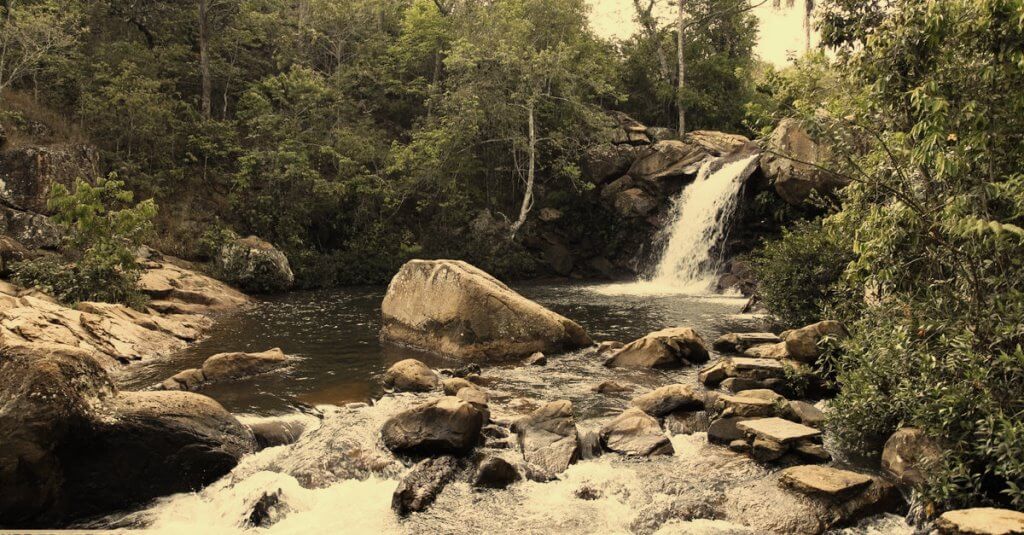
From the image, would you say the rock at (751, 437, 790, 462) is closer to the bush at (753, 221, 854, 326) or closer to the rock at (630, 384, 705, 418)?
the rock at (630, 384, 705, 418)

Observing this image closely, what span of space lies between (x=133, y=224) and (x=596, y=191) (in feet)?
63.7

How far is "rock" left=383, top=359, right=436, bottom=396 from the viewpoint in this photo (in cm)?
1192

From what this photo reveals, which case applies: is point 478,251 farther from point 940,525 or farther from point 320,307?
point 940,525

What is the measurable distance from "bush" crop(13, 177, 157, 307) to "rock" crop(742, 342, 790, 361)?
15039mm

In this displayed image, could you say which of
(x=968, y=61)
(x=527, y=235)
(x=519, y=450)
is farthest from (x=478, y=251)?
(x=968, y=61)

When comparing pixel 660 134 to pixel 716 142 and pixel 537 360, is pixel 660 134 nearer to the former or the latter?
pixel 716 142

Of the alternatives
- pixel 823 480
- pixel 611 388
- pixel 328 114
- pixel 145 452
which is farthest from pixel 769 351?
pixel 328 114

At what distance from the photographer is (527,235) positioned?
101 ft

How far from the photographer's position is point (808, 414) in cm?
953

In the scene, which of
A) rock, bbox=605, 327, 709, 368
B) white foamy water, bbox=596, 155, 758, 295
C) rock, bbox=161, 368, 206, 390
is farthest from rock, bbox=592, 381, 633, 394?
white foamy water, bbox=596, 155, 758, 295

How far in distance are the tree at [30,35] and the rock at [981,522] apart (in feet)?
88.7

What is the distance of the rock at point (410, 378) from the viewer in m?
11.9

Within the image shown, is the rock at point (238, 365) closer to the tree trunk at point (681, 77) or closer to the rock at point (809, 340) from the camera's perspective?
the rock at point (809, 340)

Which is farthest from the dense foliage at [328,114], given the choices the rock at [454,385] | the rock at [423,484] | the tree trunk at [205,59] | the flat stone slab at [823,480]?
the flat stone slab at [823,480]
